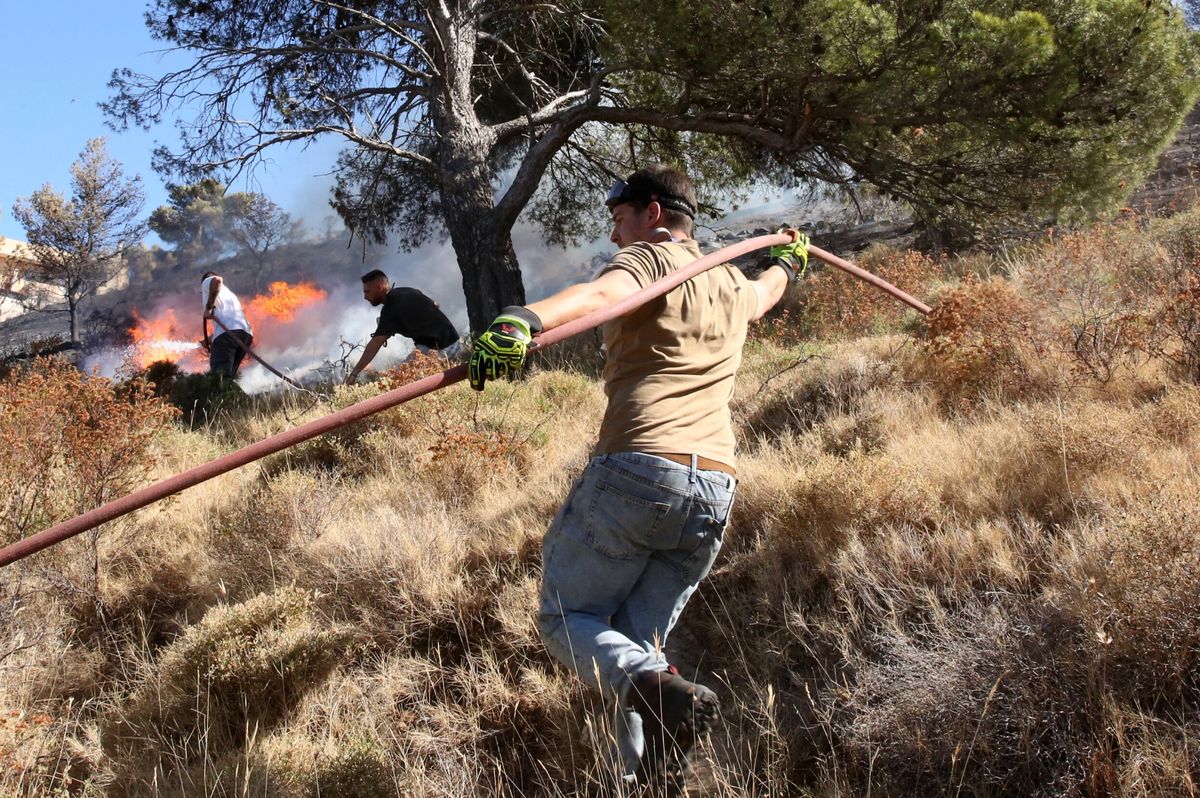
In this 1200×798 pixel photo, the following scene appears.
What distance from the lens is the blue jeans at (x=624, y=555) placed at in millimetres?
2531

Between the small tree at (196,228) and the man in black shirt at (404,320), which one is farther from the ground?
the small tree at (196,228)

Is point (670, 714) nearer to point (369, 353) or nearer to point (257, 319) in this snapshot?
point (369, 353)

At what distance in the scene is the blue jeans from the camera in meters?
2.53

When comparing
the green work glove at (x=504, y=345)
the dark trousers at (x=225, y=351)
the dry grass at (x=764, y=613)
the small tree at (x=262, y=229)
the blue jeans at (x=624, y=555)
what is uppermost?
the small tree at (x=262, y=229)

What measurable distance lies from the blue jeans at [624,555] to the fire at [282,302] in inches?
898

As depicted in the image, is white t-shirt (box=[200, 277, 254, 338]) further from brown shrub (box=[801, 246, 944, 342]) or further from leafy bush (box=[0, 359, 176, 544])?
brown shrub (box=[801, 246, 944, 342])

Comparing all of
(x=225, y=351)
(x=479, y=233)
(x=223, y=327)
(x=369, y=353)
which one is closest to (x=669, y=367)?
(x=369, y=353)

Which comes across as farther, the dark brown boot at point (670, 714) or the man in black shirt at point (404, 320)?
the man in black shirt at point (404, 320)

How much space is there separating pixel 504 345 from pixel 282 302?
23.2 m

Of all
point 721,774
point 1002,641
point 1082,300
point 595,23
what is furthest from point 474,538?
point 595,23

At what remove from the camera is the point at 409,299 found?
27.8ft

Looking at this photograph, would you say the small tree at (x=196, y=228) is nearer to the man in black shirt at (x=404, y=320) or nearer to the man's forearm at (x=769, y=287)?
the man in black shirt at (x=404, y=320)

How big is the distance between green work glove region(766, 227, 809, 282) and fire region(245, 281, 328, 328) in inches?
861

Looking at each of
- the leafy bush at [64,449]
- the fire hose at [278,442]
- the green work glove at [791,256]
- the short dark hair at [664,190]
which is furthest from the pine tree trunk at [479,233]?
the fire hose at [278,442]
